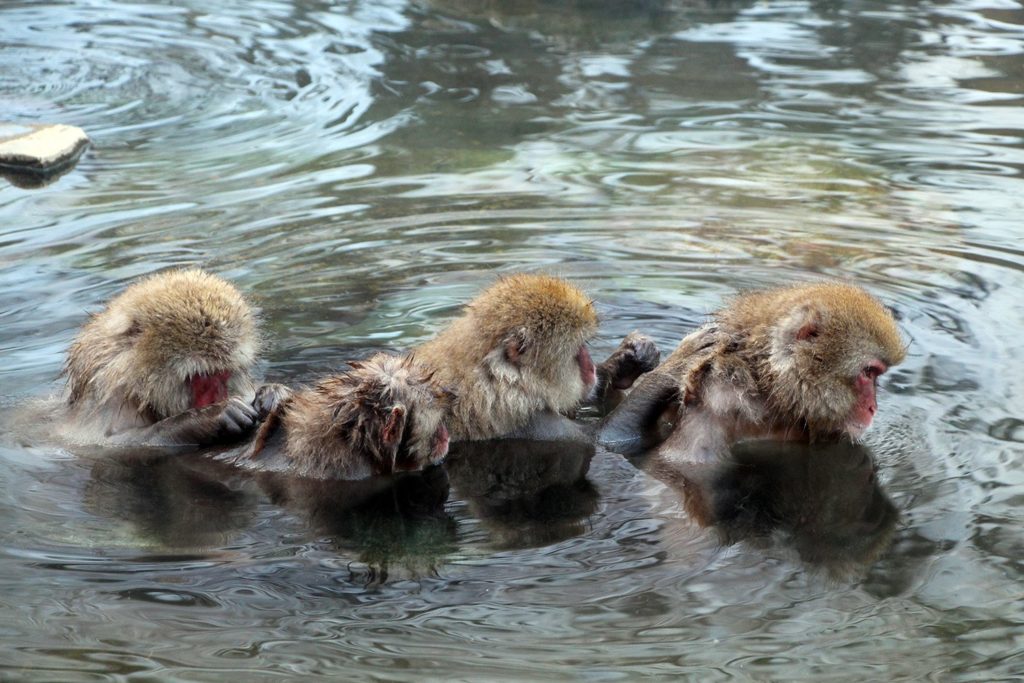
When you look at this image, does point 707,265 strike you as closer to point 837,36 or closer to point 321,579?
point 321,579

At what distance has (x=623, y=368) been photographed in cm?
630

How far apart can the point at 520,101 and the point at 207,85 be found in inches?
106

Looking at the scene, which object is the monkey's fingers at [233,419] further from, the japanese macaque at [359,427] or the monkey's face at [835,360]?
the monkey's face at [835,360]

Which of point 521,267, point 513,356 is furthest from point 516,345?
point 521,267

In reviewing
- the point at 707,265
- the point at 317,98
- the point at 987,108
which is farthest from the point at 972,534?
the point at 317,98

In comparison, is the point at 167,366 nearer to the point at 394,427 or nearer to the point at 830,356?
the point at 394,427

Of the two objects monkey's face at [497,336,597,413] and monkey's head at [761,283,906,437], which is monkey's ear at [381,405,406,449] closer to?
monkey's face at [497,336,597,413]

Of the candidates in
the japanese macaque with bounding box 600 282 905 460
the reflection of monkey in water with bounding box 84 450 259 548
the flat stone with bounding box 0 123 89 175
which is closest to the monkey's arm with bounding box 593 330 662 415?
the japanese macaque with bounding box 600 282 905 460

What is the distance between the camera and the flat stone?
9648 millimetres

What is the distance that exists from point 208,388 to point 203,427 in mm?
224

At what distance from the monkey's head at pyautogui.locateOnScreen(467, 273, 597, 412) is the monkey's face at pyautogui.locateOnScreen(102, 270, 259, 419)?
3.23 ft

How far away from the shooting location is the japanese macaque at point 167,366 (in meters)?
5.64

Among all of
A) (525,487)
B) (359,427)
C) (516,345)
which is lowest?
(525,487)

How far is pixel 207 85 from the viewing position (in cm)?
1192
